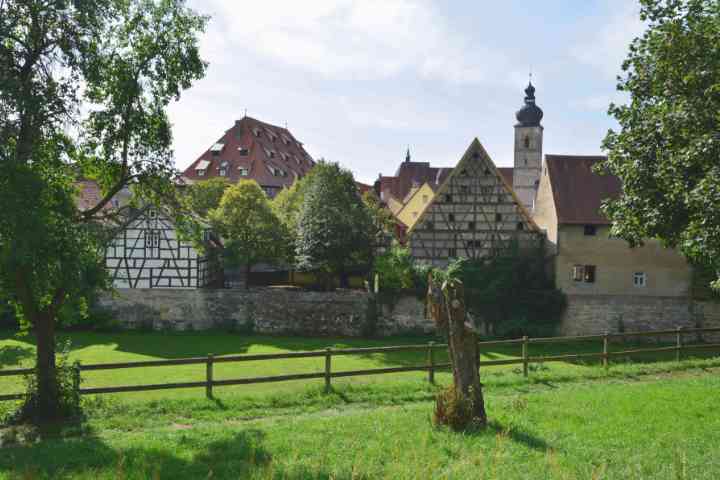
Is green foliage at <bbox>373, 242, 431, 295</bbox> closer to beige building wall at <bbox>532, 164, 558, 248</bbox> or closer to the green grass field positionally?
beige building wall at <bbox>532, 164, 558, 248</bbox>

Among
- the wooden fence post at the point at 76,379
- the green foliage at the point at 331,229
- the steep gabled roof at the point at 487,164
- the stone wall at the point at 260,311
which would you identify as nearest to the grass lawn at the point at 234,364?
the stone wall at the point at 260,311

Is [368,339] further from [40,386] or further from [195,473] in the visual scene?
[195,473]

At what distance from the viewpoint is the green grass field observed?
24.8 feet

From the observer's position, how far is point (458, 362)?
33.5 ft

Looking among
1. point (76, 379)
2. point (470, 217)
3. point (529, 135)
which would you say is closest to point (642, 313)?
point (470, 217)

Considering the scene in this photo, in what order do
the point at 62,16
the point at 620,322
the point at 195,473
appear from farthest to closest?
the point at 620,322 < the point at 62,16 < the point at 195,473

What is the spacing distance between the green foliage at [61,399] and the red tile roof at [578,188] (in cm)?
2336

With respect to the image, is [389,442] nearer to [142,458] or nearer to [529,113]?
[142,458]

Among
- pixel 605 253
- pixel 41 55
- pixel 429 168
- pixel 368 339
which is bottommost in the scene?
pixel 368 339

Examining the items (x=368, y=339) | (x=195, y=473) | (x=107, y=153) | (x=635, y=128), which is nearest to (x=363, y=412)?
(x=195, y=473)

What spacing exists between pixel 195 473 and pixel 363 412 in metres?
→ 4.14

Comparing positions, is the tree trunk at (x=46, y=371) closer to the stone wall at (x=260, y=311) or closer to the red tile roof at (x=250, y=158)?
the stone wall at (x=260, y=311)

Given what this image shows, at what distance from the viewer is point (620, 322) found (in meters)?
27.7

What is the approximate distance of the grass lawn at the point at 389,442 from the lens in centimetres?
749
